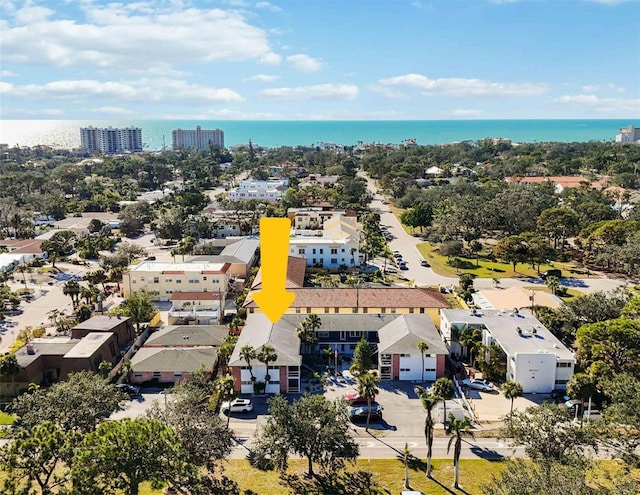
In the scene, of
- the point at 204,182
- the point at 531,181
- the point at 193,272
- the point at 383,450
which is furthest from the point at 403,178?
the point at 383,450

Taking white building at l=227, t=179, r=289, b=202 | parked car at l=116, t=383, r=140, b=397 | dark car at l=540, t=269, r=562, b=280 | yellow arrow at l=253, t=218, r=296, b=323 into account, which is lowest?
parked car at l=116, t=383, r=140, b=397

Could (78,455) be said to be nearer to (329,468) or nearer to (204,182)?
(329,468)


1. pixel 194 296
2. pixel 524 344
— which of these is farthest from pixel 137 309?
pixel 524 344

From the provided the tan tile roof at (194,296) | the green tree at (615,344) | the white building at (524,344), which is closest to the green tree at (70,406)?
the tan tile roof at (194,296)

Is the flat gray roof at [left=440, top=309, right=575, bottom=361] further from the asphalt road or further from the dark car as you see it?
the dark car

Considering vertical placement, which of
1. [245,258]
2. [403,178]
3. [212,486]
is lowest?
[212,486]

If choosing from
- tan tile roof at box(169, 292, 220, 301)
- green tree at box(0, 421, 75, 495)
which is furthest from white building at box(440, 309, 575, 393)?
green tree at box(0, 421, 75, 495)

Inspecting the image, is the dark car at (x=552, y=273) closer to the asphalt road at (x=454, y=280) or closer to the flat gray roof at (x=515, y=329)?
the asphalt road at (x=454, y=280)
